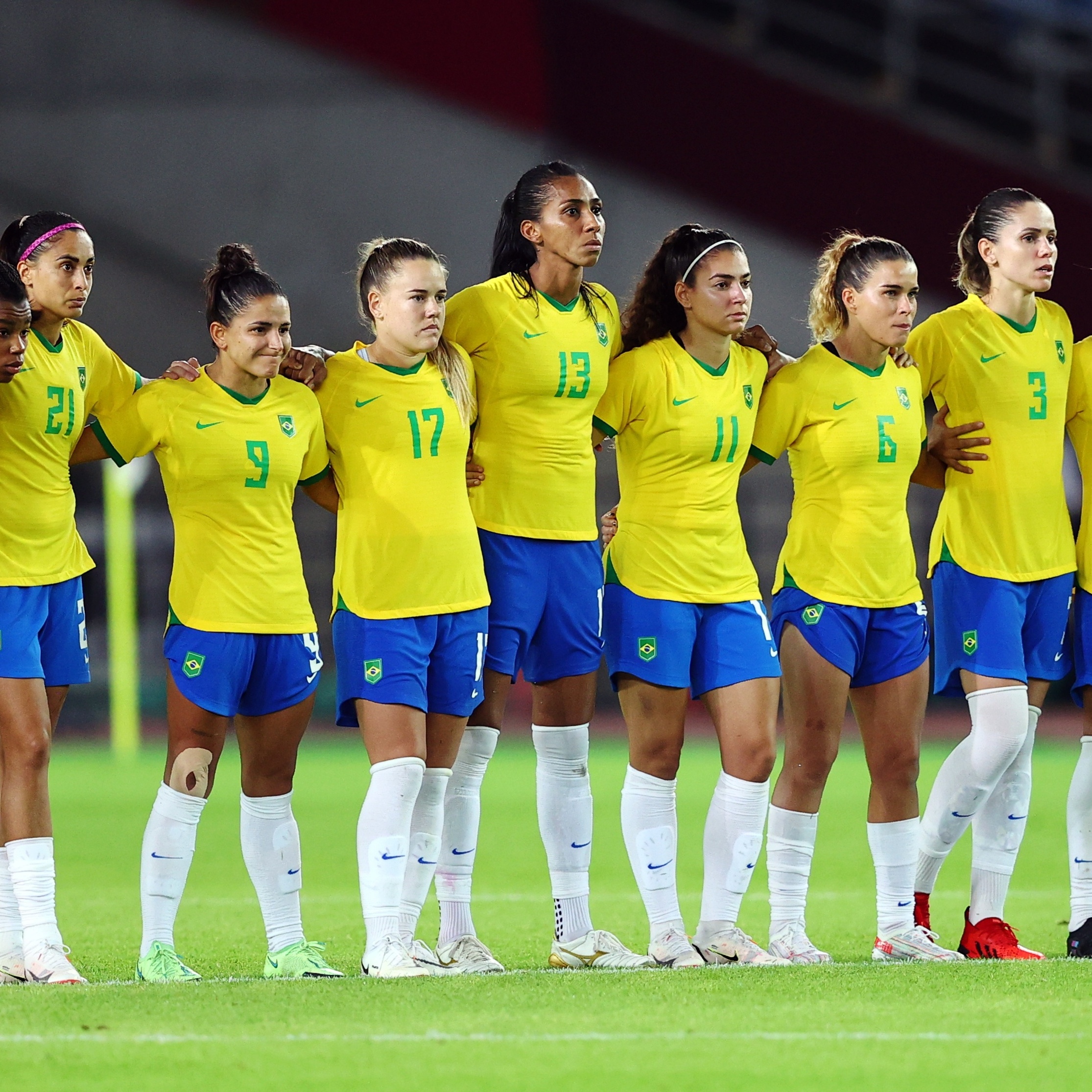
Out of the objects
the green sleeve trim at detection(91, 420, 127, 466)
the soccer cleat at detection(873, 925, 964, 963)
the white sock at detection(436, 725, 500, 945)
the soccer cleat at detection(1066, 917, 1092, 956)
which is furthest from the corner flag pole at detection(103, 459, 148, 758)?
the soccer cleat at detection(1066, 917, 1092, 956)

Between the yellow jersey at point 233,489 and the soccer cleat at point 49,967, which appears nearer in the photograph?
the soccer cleat at point 49,967

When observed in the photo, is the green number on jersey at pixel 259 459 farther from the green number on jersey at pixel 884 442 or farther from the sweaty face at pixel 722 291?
the green number on jersey at pixel 884 442

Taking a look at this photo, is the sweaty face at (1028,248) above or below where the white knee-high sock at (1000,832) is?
above

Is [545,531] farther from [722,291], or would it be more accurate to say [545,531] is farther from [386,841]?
[386,841]

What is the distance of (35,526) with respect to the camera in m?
5.77

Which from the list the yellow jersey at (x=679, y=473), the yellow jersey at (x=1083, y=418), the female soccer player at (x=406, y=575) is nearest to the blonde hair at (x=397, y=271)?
the female soccer player at (x=406, y=575)

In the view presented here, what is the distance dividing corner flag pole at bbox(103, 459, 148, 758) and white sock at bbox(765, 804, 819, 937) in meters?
10.2

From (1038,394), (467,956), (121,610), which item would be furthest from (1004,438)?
(121,610)

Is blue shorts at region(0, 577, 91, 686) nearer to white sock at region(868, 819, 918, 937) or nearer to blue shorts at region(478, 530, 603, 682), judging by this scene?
blue shorts at region(478, 530, 603, 682)

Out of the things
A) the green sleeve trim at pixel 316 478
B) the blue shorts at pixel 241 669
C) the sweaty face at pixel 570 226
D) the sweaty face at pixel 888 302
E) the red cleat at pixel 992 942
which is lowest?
the red cleat at pixel 992 942

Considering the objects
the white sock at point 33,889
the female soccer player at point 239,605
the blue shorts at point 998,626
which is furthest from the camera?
the blue shorts at point 998,626

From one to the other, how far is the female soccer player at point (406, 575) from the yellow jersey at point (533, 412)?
0.63 ft

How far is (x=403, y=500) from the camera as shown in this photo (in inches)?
226

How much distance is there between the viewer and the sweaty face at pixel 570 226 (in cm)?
611
